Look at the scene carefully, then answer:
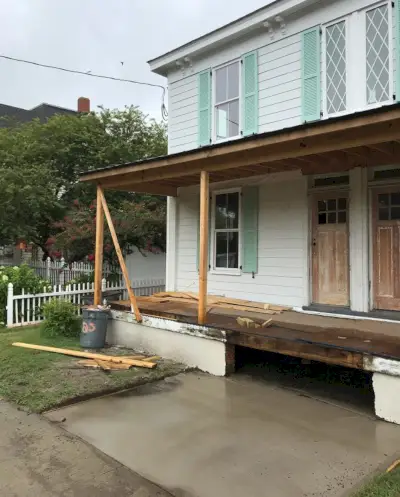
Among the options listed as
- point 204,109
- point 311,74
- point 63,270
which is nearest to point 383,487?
A: point 311,74

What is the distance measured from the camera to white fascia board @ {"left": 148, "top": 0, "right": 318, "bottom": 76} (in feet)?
25.0

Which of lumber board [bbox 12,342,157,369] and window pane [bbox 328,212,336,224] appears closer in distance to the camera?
lumber board [bbox 12,342,157,369]

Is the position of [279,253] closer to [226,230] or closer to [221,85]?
[226,230]

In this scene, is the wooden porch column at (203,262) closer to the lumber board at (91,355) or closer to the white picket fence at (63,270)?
the lumber board at (91,355)

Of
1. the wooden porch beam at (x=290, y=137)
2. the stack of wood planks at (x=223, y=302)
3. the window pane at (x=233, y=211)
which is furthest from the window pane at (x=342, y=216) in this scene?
the wooden porch beam at (x=290, y=137)

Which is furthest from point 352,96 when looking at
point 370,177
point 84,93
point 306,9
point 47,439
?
point 84,93

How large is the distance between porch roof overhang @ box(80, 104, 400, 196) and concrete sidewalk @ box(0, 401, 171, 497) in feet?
13.2

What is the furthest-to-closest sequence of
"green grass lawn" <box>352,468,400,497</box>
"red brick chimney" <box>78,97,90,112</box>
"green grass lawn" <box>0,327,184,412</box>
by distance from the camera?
"red brick chimney" <box>78,97,90,112</box> < "green grass lawn" <box>0,327,184,412</box> < "green grass lawn" <box>352,468,400,497</box>

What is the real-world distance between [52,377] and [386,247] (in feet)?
17.6

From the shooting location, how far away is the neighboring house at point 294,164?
6.81 meters

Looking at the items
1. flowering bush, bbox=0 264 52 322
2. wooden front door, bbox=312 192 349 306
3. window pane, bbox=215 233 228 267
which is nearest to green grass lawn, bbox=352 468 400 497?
wooden front door, bbox=312 192 349 306

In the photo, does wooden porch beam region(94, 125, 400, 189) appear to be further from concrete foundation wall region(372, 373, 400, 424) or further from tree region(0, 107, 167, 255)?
tree region(0, 107, 167, 255)

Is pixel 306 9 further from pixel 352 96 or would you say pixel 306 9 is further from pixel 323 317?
pixel 323 317

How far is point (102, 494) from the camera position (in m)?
3.05
